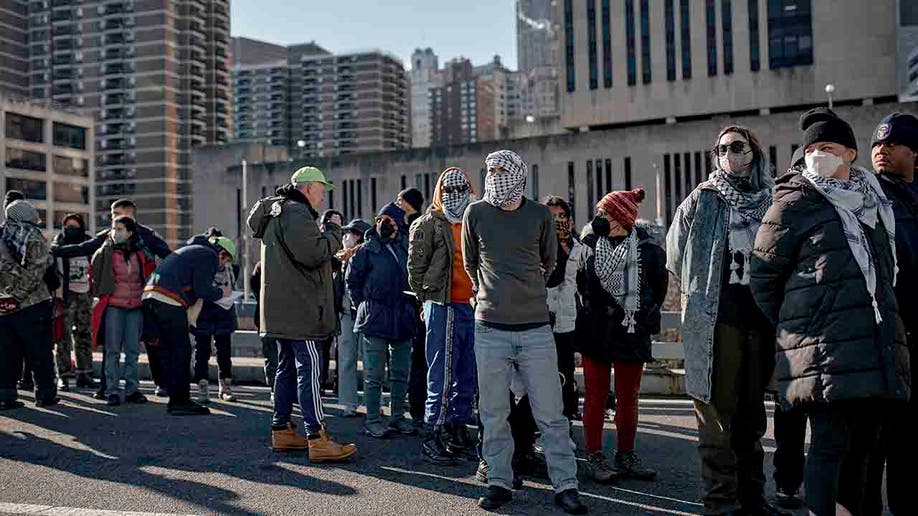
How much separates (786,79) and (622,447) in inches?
2390

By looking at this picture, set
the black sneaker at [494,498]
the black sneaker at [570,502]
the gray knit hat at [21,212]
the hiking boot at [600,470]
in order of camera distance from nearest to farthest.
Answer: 1. the black sneaker at [570,502]
2. the black sneaker at [494,498]
3. the hiking boot at [600,470]
4. the gray knit hat at [21,212]

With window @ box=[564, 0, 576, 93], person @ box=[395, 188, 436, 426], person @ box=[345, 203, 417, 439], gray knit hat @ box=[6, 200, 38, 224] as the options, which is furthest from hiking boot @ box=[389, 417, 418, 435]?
window @ box=[564, 0, 576, 93]

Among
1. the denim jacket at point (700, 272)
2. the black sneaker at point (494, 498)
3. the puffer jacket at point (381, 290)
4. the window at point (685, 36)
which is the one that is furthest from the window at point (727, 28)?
the black sneaker at point (494, 498)

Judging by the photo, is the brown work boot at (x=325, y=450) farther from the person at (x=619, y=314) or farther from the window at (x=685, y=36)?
the window at (x=685, y=36)

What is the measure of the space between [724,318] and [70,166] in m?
125

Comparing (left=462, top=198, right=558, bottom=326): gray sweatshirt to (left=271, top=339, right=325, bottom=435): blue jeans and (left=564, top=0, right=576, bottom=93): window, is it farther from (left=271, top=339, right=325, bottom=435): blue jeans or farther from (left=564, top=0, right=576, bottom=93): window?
(left=564, top=0, right=576, bottom=93): window

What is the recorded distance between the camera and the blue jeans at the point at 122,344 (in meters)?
8.98

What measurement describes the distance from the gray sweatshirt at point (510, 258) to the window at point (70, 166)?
4768 inches

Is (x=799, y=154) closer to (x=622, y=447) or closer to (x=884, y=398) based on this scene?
(x=884, y=398)

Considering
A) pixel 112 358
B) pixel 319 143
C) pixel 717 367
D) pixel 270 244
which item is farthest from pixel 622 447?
pixel 319 143

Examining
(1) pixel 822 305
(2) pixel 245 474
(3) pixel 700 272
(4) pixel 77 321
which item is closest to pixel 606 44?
(4) pixel 77 321

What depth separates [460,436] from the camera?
20.3 feet

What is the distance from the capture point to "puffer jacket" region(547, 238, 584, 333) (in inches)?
238

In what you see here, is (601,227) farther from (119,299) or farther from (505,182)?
(119,299)
